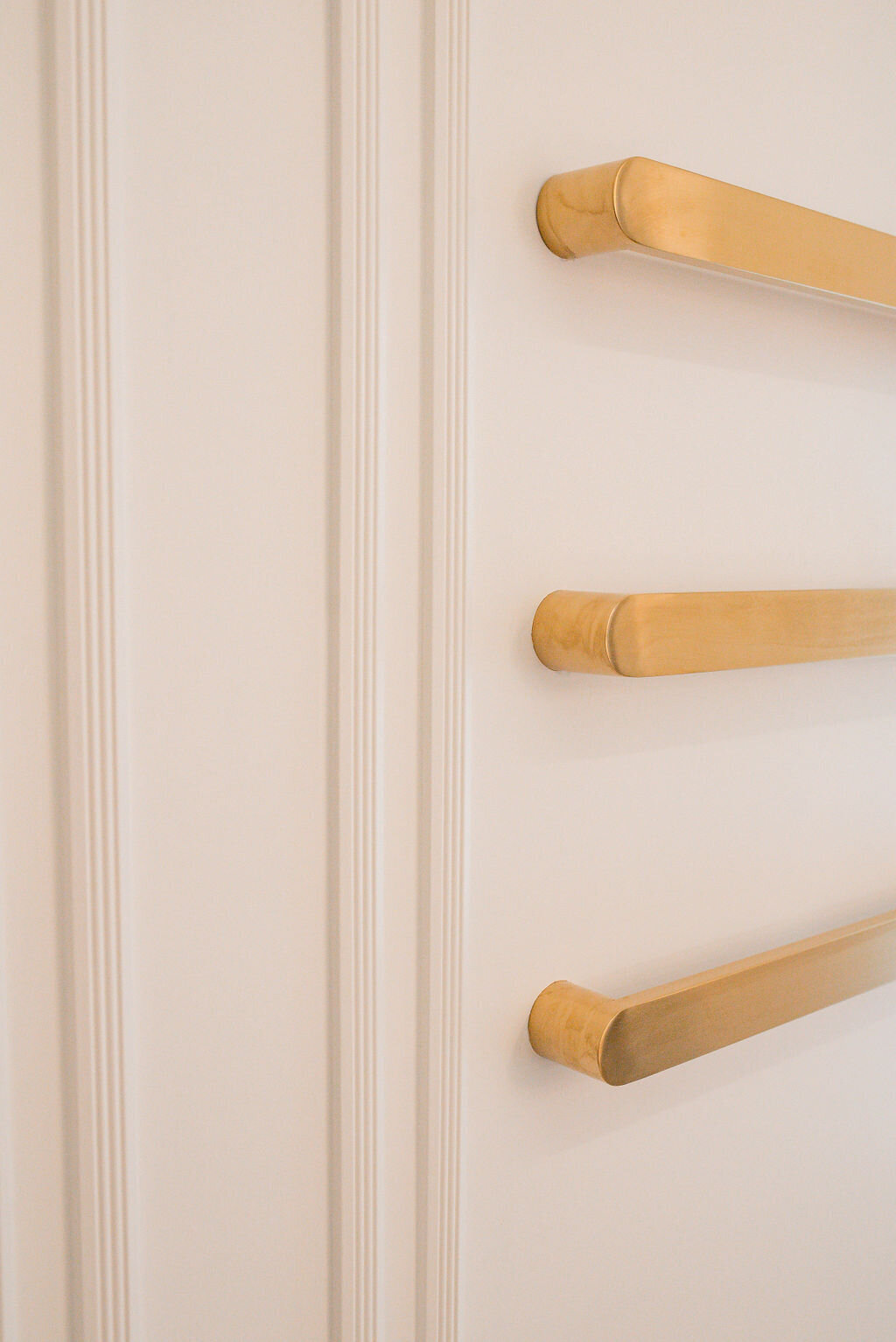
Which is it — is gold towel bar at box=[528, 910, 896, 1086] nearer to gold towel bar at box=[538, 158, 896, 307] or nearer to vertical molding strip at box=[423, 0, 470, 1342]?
vertical molding strip at box=[423, 0, 470, 1342]

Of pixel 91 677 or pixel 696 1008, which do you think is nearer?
pixel 91 677

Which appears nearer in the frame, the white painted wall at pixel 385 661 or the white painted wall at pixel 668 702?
the white painted wall at pixel 385 661

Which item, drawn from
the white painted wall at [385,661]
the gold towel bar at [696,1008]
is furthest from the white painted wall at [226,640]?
the gold towel bar at [696,1008]

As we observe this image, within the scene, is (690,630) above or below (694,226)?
below

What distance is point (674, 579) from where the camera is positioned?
51 centimetres

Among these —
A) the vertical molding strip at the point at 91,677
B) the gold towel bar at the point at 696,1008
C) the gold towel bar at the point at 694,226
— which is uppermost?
the gold towel bar at the point at 694,226

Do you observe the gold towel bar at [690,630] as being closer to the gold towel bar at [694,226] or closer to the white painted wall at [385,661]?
the white painted wall at [385,661]

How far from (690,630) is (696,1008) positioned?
6.3 inches

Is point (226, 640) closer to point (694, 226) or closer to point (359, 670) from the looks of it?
point (359, 670)

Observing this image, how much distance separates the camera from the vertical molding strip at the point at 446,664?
41 cm

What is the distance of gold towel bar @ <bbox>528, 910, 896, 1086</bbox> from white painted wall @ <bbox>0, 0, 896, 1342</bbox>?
2 centimetres

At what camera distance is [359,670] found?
0.40 metres

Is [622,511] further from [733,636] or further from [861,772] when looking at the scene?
[861,772]

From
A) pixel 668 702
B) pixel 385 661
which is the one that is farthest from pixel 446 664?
pixel 668 702
